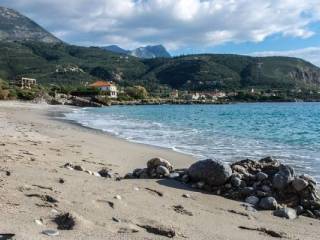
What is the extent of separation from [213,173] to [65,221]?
4462mm

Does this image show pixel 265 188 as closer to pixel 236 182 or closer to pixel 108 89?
pixel 236 182

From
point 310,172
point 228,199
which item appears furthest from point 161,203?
point 310,172

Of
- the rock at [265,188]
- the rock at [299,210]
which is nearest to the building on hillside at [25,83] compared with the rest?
the rock at [265,188]

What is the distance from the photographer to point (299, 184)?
9391 mm

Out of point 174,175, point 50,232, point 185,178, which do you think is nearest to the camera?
point 50,232

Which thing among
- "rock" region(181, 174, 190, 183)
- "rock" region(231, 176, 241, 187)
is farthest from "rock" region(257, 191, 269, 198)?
"rock" region(181, 174, 190, 183)

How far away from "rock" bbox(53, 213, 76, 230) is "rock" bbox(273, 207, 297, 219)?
393cm

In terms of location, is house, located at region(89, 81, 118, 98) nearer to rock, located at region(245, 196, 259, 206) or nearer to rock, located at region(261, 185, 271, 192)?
rock, located at region(261, 185, 271, 192)

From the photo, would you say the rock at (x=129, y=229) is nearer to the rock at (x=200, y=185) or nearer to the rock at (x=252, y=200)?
the rock at (x=252, y=200)

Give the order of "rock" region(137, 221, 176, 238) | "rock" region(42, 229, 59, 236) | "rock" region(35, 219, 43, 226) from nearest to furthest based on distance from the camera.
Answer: "rock" region(42, 229, 59, 236)
"rock" region(35, 219, 43, 226)
"rock" region(137, 221, 176, 238)

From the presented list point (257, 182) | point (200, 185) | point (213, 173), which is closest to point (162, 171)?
point (200, 185)

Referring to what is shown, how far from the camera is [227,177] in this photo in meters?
10.0

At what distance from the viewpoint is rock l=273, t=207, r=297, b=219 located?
8336mm

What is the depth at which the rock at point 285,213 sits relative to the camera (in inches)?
328
